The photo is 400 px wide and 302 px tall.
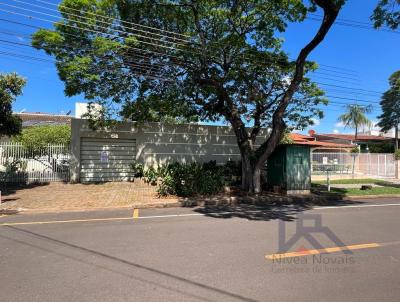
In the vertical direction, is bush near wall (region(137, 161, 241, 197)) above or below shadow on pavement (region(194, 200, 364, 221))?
above

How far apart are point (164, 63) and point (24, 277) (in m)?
12.7

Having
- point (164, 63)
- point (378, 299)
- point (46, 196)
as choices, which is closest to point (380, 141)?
point (164, 63)

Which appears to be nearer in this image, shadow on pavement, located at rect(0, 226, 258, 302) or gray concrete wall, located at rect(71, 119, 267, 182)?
shadow on pavement, located at rect(0, 226, 258, 302)

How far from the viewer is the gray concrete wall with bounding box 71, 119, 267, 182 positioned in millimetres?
18266

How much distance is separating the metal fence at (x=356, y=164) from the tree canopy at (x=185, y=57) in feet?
26.3

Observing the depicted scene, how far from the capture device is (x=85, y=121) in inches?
720

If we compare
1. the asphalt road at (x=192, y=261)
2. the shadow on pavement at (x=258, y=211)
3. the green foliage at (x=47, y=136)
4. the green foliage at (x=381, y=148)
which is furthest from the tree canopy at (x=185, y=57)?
the green foliage at (x=381, y=148)

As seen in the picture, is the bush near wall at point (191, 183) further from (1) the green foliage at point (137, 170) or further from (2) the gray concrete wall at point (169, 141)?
(2) the gray concrete wall at point (169, 141)

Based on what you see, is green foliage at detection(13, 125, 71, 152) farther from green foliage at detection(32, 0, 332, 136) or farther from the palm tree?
the palm tree

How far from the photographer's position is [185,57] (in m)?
16.0

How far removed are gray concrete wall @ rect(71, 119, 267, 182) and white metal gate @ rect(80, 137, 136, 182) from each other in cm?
26

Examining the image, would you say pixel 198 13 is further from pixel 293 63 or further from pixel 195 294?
pixel 195 294

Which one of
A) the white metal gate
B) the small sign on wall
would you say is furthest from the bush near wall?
the small sign on wall

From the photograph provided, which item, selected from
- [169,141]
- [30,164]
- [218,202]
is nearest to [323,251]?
[218,202]
